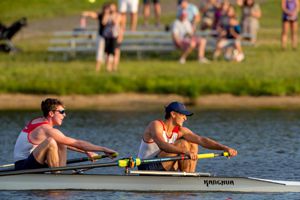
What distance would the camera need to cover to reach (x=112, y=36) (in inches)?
1255

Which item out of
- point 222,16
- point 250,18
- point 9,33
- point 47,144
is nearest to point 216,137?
point 47,144

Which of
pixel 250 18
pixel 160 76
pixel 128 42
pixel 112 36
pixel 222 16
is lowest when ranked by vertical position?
pixel 160 76

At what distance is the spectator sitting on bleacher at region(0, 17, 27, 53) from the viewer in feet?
116

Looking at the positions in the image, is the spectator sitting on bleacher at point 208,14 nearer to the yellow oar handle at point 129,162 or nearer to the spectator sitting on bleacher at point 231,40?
the spectator sitting on bleacher at point 231,40

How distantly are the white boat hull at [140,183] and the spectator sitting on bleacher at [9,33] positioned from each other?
17.1 m

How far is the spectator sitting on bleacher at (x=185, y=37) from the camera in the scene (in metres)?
32.9

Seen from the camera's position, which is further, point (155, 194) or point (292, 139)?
point (292, 139)

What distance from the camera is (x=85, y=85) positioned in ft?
101

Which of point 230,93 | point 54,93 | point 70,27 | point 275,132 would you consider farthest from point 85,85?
point 70,27

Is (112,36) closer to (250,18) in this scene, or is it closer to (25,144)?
(250,18)

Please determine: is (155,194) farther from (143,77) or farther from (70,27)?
(70,27)

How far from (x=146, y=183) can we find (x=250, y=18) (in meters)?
16.6

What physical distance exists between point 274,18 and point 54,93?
12793mm

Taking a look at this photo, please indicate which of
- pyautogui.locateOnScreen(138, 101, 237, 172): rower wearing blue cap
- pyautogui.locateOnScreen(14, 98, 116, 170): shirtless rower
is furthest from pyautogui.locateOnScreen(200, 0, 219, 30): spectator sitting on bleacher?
pyautogui.locateOnScreen(14, 98, 116, 170): shirtless rower
